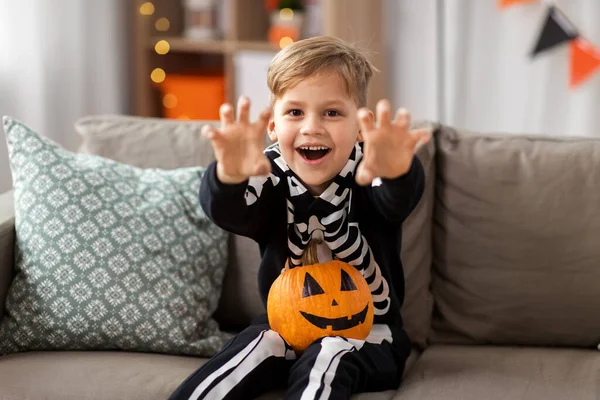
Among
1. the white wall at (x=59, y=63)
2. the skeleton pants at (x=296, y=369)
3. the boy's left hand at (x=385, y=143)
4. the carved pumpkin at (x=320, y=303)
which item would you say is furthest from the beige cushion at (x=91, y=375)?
the white wall at (x=59, y=63)

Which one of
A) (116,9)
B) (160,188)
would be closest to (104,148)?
(160,188)

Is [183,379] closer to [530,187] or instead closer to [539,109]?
[530,187]

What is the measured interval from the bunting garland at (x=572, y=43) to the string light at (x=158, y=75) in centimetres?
137

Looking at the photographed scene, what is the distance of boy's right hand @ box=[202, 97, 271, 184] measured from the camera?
1.42 meters

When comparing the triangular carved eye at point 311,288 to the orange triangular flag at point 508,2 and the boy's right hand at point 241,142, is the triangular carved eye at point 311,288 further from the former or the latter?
the orange triangular flag at point 508,2

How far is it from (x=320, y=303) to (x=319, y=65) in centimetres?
42

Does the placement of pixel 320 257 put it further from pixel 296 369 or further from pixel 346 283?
pixel 296 369

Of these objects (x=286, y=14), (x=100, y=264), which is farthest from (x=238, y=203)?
(x=286, y=14)

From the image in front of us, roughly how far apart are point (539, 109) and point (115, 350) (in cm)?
199

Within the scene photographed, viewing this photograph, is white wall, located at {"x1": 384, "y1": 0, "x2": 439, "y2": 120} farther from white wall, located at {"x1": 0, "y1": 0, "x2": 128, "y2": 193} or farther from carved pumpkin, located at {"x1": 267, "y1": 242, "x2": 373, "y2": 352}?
carved pumpkin, located at {"x1": 267, "y1": 242, "x2": 373, "y2": 352}

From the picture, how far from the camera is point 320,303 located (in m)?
1.62

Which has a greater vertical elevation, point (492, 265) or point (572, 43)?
point (572, 43)

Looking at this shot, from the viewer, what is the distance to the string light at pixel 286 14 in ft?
11.0

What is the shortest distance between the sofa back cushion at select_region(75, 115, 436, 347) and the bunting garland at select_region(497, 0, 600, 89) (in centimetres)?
131
